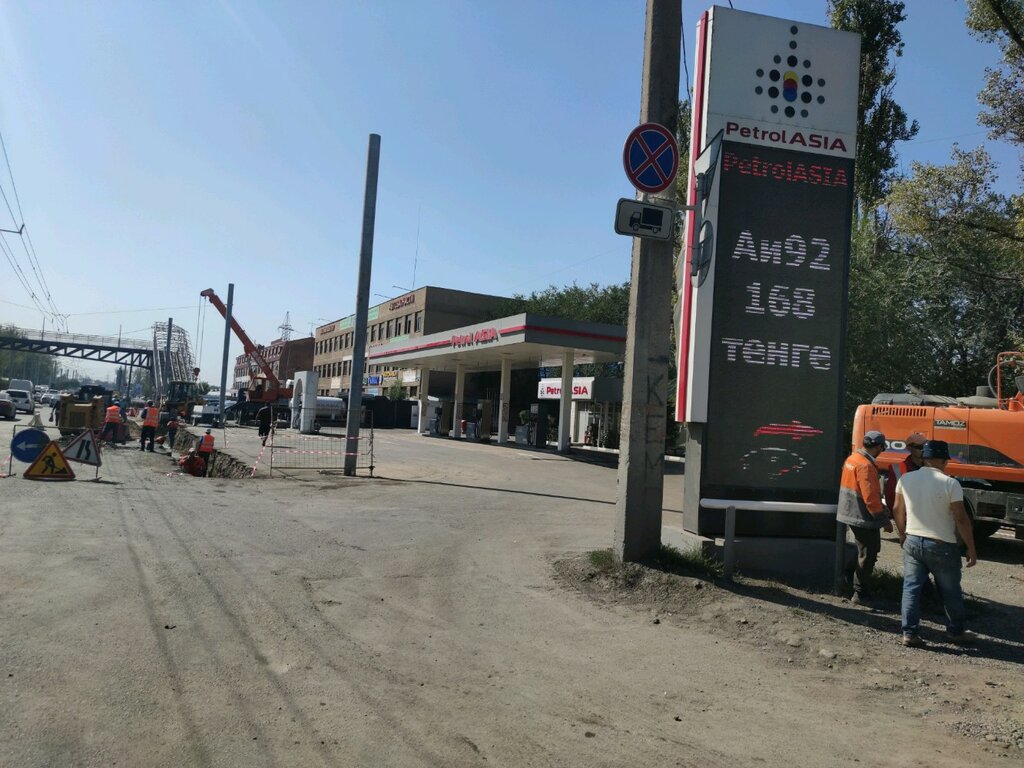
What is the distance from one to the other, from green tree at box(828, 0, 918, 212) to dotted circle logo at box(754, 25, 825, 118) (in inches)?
856

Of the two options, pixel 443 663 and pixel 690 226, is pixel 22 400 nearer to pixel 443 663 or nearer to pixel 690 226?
pixel 690 226

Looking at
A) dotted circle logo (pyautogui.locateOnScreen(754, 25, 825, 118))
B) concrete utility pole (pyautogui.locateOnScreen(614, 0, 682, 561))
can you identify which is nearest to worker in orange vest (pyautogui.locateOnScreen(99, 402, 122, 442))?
concrete utility pole (pyautogui.locateOnScreen(614, 0, 682, 561))

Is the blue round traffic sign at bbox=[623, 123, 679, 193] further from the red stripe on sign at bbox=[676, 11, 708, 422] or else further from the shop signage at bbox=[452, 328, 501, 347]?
the shop signage at bbox=[452, 328, 501, 347]

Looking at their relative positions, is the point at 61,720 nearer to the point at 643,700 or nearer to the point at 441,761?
the point at 441,761

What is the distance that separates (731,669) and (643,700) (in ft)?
3.31

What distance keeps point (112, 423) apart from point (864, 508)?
2524 cm

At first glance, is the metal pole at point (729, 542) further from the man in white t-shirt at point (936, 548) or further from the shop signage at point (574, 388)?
the shop signage at point (574, 388)

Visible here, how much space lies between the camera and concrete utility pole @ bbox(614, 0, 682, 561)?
7730 mm

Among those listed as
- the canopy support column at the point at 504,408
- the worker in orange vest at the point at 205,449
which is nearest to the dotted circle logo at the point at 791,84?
the worker in orange vest at the point at 205,449

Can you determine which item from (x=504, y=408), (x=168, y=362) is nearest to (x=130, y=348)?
(x=168, y=362)

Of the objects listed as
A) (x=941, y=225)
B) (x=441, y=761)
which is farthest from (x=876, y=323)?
(x=441, y=761)

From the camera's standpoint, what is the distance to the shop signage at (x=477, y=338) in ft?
104

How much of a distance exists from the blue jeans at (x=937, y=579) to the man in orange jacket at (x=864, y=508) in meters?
0.94

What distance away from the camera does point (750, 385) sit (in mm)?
7992
